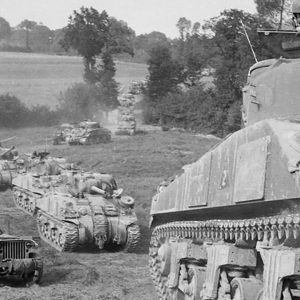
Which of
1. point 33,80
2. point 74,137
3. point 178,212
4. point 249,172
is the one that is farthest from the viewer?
point 33,80

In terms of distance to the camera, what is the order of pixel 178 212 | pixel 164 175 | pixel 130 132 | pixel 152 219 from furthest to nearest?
pixel 130 132 → pixel 164 175 → pixel 152 219 → pixel 178 212

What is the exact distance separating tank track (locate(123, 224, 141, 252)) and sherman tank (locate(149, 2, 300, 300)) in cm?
602

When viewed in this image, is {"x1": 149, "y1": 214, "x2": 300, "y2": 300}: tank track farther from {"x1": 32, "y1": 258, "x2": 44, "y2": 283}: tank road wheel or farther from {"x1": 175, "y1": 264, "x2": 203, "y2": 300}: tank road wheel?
{"x1": 32, "y1": 258, "x2": 44, "y2": 283}: tank road wheel

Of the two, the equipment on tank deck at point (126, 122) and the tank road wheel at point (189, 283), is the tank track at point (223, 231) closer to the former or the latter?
the tank road wheel at point (189, 283)

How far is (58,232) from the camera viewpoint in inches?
729

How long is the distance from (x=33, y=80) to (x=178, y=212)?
60.4m

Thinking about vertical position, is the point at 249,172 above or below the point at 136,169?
above

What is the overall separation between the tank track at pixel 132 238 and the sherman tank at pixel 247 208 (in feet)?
19.7

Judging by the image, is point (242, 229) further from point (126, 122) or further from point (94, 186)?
point (126, 122)

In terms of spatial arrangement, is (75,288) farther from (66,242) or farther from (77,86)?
(77,86)

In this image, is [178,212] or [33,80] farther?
[33,80]

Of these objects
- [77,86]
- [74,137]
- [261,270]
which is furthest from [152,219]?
[77,86]

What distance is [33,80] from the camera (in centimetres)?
7000

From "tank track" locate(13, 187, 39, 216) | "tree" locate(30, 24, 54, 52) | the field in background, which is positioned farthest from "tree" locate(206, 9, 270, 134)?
"tree" locate(30, 24, 54, 52)
